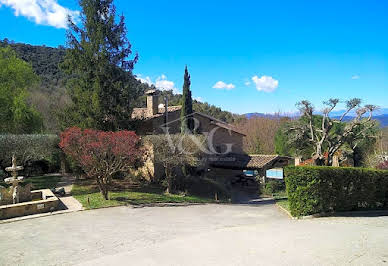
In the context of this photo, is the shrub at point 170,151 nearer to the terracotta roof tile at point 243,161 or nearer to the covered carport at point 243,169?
the covered carport at point 243,169

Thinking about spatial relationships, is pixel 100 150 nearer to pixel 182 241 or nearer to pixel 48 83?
pixel 182 241

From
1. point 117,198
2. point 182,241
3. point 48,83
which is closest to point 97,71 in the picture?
point 117,198

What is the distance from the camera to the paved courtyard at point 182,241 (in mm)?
6324

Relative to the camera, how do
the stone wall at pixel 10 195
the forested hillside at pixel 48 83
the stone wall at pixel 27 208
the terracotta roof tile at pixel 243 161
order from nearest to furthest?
the stone wall at pixel 27 208, the stone wall at pixel 10 195, the terracotta roof tile at pixel 243 161, the forested hillside at pixel 48 83

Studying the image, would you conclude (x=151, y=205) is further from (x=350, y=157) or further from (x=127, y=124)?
(x=350, y=157)

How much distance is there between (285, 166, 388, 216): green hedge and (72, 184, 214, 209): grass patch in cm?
680

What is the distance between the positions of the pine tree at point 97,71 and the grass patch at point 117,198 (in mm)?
4535

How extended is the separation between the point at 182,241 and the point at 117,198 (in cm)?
789

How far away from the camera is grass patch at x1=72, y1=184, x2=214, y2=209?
13.6 m

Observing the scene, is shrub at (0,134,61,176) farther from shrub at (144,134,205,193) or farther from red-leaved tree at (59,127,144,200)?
shrub at (144,134,205,193)

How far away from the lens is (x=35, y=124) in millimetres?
25109

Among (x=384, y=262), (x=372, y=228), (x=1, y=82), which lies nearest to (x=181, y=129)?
(x=1, y=82)

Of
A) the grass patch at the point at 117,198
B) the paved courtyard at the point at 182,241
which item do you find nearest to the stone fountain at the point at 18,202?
the paved courtyard at the point at 182,241

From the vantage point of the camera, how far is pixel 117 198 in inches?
580
